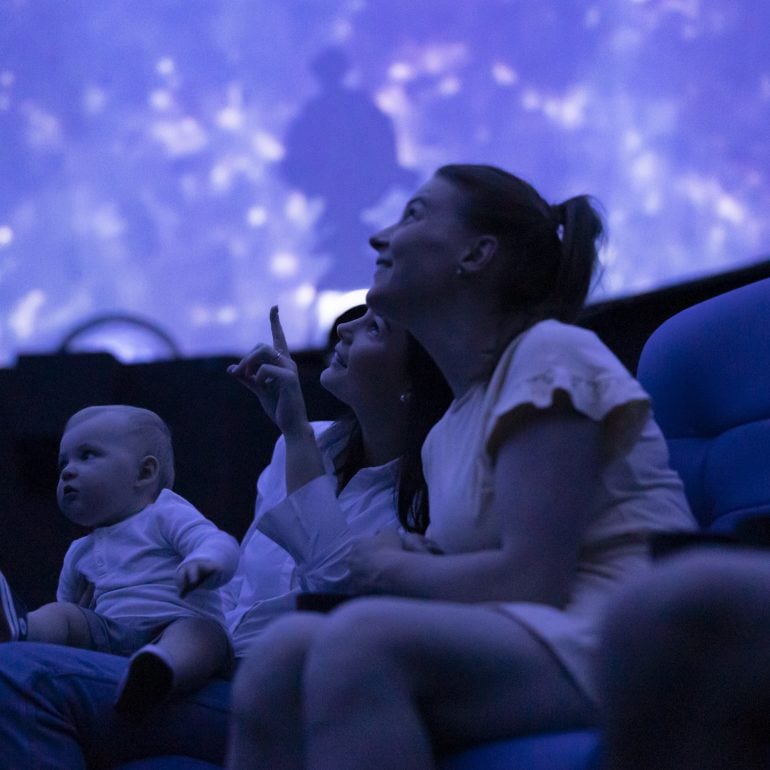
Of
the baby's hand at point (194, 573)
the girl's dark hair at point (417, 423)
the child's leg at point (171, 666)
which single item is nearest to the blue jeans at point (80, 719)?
the child's leg at point (171, 666)

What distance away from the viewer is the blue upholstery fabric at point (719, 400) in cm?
127

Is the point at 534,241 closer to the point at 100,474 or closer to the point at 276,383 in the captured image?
the point at 276,383

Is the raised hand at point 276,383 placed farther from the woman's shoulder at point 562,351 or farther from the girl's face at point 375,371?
the woman's shoulder at point 562,351


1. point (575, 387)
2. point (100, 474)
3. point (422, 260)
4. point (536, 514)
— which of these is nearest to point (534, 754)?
point (536, 514)

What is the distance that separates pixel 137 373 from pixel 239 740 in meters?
1.80

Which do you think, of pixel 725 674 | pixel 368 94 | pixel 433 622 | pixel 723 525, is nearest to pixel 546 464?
pixel 433 622

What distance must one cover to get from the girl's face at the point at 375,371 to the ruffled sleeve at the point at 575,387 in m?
0.63

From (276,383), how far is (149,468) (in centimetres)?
41

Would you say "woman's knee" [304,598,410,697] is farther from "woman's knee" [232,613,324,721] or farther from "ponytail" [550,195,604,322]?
"ponytail" [550,195,604,322]

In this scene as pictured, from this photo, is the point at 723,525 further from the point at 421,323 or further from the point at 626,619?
the point at 626,619

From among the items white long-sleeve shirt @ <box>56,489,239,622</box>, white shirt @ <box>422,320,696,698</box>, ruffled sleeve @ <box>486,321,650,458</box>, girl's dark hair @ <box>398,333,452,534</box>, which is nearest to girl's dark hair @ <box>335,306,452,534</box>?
girl's dark hair @ <box>398,333,452,534</box>

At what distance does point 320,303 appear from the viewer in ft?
11.0

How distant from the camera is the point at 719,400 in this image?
1.34 meters

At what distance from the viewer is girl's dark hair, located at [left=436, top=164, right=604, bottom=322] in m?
1.16
